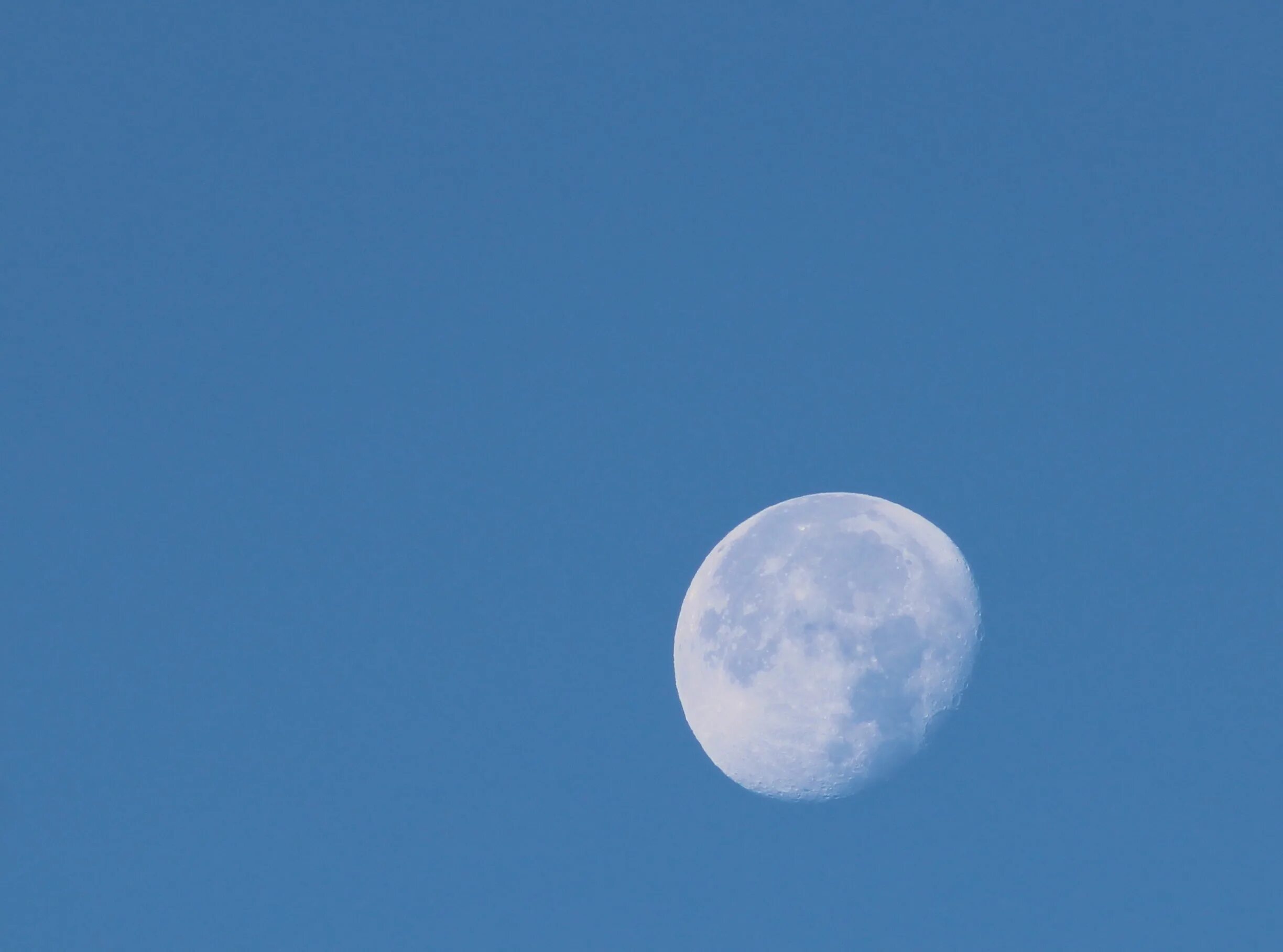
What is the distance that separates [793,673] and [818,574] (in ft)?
5.66

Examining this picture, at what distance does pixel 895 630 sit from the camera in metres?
32.4

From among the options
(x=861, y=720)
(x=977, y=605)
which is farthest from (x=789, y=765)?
(x=977, y=605)

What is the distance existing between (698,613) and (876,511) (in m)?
3.57

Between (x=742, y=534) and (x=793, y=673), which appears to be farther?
(x=742, y=534)

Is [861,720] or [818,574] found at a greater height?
[818,574]

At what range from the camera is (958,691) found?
3281cm

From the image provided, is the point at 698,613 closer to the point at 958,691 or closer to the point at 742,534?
the point at 742,534

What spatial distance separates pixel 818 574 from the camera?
33.0 meters

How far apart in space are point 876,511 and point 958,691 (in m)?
3.66

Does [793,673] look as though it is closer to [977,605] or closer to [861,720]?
[861,720]

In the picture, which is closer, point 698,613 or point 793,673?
point 793,673

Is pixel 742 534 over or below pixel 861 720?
over

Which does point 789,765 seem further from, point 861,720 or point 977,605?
point 977,605

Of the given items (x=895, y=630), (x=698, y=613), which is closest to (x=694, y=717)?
(x=698, y=613)
